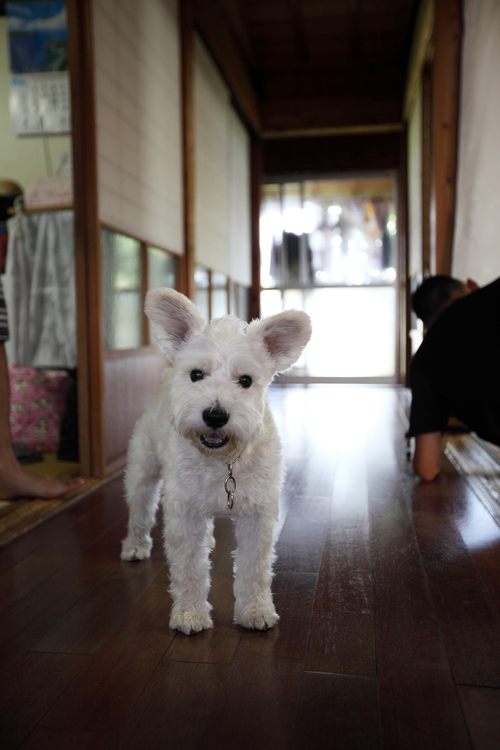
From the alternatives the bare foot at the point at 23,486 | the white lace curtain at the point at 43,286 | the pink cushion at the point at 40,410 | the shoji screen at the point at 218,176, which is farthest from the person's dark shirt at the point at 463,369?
the shoji screen at the point at 218,176

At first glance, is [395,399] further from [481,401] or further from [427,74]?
[481,401]

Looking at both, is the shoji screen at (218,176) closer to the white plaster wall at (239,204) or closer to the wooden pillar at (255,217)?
the white plaster wall at (239,204)

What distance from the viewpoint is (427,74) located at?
520 centimetres

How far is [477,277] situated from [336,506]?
5.90ft

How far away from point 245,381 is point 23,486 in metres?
1.50

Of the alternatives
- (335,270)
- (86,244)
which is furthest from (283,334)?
(335,270)

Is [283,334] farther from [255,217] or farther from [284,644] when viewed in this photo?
[255,217]

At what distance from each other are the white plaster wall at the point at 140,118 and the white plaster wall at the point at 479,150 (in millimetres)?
1945

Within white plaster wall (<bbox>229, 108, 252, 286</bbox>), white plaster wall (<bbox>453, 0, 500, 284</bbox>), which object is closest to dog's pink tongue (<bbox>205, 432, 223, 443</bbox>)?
white plaster wall (<bbox>453, 0, 500, 284</bbox>)

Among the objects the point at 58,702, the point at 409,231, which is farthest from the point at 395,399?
the point at 58,702

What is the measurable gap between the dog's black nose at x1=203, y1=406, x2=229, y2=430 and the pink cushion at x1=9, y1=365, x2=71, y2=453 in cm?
247

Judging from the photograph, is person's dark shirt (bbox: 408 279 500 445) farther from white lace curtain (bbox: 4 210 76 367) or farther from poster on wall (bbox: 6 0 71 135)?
poster on wall (bbox: 6 0 71 135)

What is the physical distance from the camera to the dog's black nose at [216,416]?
3.72 ft

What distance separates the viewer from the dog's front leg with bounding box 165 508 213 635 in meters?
1.33
